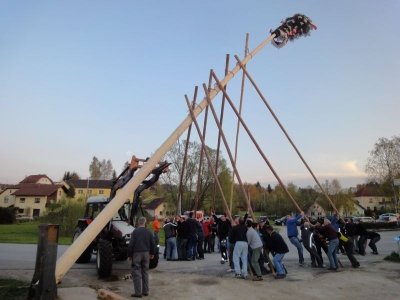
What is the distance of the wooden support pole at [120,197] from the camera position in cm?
777

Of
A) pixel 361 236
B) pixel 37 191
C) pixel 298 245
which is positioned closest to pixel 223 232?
pixel 298 245

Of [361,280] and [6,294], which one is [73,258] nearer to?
[6,294]

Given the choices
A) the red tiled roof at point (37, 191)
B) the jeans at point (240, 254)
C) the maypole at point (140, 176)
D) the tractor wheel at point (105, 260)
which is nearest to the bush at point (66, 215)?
the maypole at point (140, 176)

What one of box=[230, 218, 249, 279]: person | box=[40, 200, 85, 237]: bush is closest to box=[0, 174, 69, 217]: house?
box=[40, 200, 85, 237]: bush

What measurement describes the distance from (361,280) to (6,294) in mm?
8791

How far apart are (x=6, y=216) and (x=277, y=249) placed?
46634mm

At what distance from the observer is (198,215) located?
16766 mm

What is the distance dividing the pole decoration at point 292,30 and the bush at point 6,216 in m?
45.3

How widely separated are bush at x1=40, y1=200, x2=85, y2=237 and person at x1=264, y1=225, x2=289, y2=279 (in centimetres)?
2377

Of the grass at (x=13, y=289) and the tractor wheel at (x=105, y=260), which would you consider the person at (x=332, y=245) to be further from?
the grass at (x=13, y=289)

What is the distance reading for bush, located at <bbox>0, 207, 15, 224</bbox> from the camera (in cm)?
4688

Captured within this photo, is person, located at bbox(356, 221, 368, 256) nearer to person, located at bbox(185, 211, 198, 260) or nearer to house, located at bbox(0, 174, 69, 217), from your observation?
person, located at bbox(185, 211, 198, 260)

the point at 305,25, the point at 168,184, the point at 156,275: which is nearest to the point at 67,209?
the point at 168,184

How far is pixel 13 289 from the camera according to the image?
308 inches
